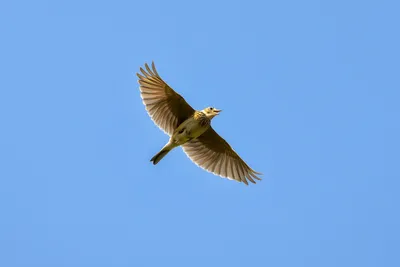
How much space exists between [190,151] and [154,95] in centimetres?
218

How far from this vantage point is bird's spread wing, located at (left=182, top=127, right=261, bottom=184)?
80.3 feet

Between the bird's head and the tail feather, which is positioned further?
the tail feather

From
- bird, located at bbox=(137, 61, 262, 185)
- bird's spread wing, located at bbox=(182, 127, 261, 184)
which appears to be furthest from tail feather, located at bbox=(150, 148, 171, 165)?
bird's spread wing, located at bbox=(182, 127, 261, 184)

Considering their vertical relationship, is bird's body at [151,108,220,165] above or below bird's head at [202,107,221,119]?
below

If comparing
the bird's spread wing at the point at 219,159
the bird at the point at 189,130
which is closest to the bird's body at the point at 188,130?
the bird at the point at 189,130

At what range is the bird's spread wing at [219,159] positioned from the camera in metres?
24.5

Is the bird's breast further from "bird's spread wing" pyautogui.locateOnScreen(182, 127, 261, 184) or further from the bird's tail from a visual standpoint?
"bird's spread wing" pyautogui.locateOnScreen(182, 127, 261, 184)

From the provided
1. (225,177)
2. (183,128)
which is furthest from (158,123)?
(225,177)

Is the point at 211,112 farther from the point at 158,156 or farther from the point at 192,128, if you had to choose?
the point at 158,156

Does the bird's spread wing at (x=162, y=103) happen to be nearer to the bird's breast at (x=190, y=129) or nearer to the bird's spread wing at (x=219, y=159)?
the bird's breast at (x=190, y=129)

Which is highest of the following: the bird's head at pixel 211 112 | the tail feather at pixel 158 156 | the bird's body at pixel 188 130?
the bird's head at pixel 211 112

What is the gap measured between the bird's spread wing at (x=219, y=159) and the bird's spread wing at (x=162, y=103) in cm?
113

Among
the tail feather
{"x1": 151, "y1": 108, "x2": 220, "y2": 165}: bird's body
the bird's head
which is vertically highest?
the bird's head

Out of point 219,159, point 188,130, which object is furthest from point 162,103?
point 219,159
